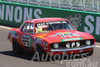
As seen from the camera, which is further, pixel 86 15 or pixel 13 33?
pixel 86 15

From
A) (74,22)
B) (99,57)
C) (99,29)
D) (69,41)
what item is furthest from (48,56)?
(74,22)

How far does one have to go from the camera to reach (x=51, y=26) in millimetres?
11625

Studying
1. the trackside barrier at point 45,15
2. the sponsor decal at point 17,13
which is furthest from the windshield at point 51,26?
the sponsor decal at point 17,13

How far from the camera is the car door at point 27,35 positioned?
11.4 meters

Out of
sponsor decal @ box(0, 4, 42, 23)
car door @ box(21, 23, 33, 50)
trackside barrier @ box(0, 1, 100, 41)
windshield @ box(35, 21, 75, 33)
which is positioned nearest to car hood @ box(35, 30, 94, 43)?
windshield @ box(35, 21, 75, 33)

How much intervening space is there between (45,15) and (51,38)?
9062mm

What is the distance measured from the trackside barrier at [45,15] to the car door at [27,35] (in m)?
4.62

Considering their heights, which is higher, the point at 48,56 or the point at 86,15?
the point at 86,15

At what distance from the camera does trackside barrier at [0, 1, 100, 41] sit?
52.1 feet

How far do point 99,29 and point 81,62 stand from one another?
5740mm

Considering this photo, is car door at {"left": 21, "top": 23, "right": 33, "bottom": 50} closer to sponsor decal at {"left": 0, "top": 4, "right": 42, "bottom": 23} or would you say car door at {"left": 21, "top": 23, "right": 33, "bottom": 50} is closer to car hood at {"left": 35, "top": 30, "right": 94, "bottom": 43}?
car hood at {"left": 35, "top": 30, "right": 94, "bottom": 43}

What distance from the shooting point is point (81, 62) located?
10.1 metres

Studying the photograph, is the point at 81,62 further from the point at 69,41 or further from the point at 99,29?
the point at 99,29

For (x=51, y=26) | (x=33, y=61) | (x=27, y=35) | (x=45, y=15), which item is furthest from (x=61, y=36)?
(x=45, y=15)
